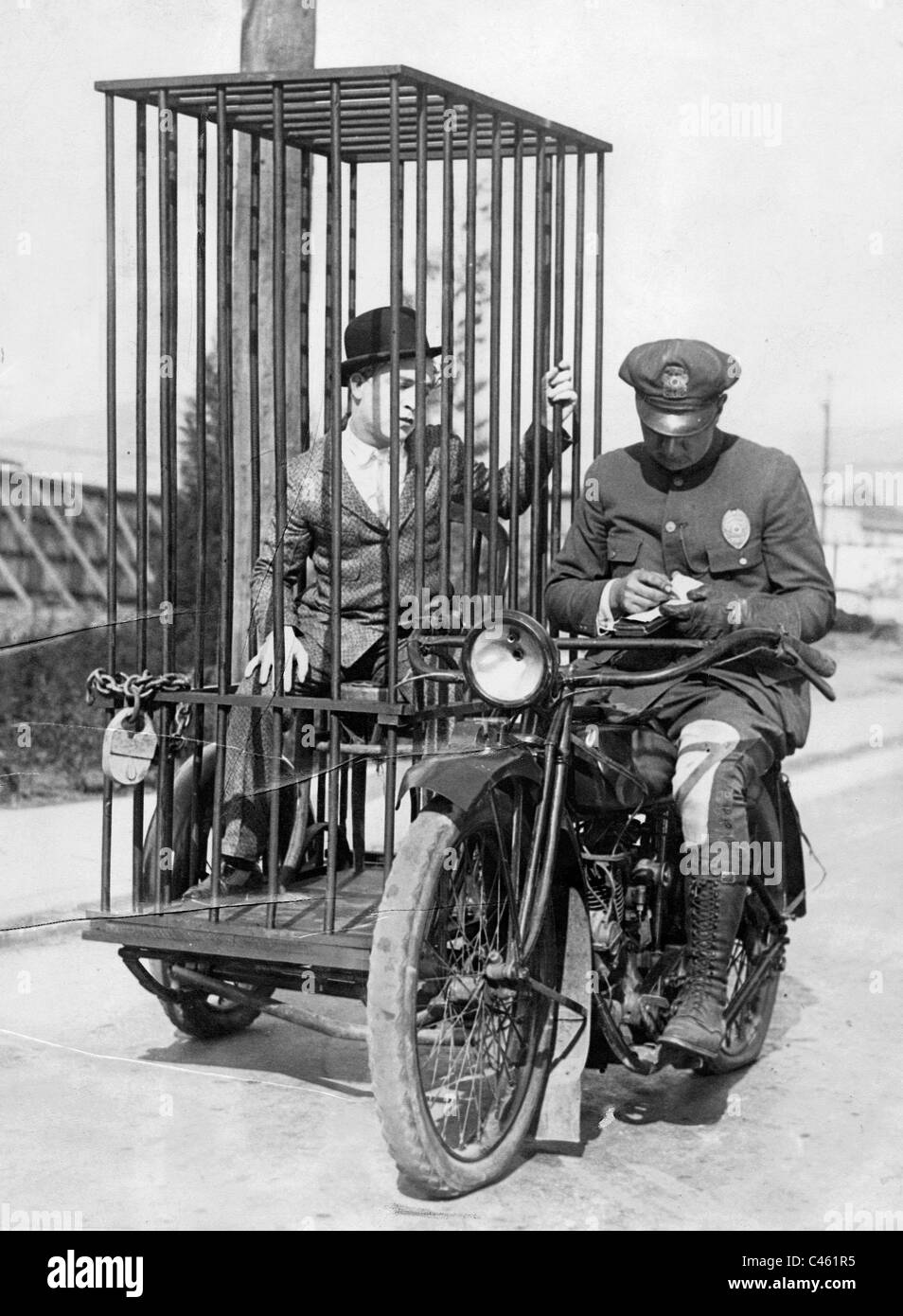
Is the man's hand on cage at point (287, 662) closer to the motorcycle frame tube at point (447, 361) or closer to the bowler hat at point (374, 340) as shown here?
the motorcycle frame tube at point (447, 361)

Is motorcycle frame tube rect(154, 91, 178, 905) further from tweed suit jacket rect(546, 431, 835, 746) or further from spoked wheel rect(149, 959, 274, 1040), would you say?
tweed suit jacket rect(546, 431, 835, 746)

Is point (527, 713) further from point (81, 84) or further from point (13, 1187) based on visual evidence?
point (81, 84)

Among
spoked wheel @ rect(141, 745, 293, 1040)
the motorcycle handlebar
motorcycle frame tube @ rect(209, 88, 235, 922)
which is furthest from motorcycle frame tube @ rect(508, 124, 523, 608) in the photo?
spoked wheel @ rect(141, 745, 293, 1040)

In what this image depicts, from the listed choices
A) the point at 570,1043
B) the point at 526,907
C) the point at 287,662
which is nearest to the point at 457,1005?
the point at 526,907

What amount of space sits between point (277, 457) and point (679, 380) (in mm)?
999

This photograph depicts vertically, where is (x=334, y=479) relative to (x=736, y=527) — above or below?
above

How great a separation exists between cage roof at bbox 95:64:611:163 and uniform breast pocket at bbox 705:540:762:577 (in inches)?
46.1

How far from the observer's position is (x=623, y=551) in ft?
15.0

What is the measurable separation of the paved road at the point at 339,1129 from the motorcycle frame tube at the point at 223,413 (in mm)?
579

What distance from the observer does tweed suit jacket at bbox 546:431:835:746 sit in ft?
14.2

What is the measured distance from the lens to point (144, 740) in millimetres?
3721

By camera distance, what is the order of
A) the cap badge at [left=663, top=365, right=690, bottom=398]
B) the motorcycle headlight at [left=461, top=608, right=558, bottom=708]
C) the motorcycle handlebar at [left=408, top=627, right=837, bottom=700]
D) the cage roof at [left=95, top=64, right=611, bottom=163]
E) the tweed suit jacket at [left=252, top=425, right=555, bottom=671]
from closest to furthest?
the motorcycle headlight at [left=461, top=608, right=558, bottom=708]
the motorcycle handlebar at [left=408, top=627, right=837, bottom=700]
the cage roof at [left=95, top=64, right=611, bottom=163]
the cap badge at [left=663, top=365, right=690, bottom=398]
the tweed suit jacket at [left=252, top=425, right=555, bottom=671]

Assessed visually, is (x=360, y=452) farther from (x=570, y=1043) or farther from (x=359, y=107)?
(x=570, y=1043)
